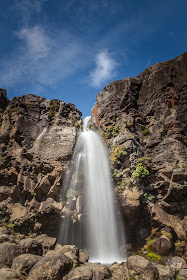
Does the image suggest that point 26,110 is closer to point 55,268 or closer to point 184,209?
point 55,268

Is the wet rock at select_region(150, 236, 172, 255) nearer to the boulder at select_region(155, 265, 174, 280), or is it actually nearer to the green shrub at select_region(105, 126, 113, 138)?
the boulder at select_region(155, 265, 174, 280)

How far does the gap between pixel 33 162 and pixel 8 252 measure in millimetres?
8796

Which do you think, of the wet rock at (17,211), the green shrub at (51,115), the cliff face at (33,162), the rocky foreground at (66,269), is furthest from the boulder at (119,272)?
the green shrub at (51,115)

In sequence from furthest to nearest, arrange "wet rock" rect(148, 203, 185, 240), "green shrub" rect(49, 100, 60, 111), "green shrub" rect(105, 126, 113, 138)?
1. "green shrub" rect(49, 100, 60, 111)
2. "green shrub" rect(105, 126, 113, 138)
3. "wet rock" rect(148, 203, 185, 240)

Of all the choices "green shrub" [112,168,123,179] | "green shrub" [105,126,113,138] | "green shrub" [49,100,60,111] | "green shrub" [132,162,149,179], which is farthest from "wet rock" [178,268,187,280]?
"green shrub" [49,100,60,111]

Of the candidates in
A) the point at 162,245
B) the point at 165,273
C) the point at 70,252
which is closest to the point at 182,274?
the point at 165,273

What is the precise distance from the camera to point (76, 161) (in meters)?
15.6

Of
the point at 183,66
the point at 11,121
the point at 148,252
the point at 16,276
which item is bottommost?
the point at 148,252

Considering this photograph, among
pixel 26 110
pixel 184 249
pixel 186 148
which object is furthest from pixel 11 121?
pixel 184 249

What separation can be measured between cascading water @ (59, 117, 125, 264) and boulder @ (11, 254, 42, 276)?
18.5 feet

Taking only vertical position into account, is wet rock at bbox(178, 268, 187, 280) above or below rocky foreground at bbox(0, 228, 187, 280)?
below

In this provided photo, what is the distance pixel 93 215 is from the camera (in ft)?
43.4

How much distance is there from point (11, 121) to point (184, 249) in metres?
19.6

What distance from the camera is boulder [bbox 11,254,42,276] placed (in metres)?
6.87
